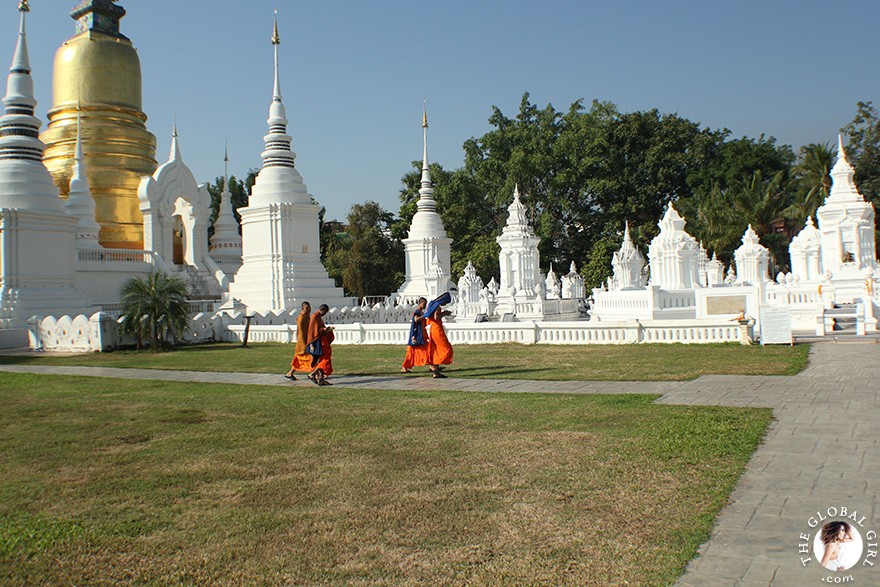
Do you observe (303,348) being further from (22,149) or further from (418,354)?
(22,149)

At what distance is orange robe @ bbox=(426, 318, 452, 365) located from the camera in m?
13.0

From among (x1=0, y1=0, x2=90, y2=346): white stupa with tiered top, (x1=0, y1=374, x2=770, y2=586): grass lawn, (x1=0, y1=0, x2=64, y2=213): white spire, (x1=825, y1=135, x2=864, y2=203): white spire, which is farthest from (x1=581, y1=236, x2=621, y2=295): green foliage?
(x1=0, y1=374, x2=770, y2=586): grass lawn

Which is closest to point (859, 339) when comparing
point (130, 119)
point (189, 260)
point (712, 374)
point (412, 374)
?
point (712, 374)

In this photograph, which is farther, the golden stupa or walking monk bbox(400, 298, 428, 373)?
the golden stupa

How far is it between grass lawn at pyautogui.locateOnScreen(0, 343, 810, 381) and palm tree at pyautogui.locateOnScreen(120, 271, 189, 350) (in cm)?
90

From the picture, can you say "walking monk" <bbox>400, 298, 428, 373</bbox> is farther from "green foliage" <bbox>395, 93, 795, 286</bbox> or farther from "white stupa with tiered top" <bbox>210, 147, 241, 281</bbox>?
"green foliage" <bbox>395, 93, 795, 286</bbox>

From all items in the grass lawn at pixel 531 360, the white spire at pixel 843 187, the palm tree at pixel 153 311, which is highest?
the white spire at pixel 843 187

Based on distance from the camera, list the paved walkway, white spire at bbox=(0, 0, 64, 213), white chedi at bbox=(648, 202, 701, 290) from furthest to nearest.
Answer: white chedi at bbox=(648, 202, 701, 290), white spire at bbox=(0, 0, 64, 213), the paved walkway

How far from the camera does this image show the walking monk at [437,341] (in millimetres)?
13023

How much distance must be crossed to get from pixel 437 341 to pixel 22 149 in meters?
20.1

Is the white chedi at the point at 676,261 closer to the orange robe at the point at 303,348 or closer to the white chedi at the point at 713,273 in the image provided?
the white chedi at the point at 713,273

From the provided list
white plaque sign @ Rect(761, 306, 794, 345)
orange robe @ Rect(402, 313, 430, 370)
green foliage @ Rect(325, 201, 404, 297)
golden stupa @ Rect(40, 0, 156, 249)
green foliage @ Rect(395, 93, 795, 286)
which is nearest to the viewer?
orange robe @ Rect(402, 313, 430, 370)

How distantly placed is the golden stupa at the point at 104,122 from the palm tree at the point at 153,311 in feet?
49.1

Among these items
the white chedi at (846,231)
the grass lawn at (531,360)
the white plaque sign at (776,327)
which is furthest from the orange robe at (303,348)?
the white chedi at (846,231)
